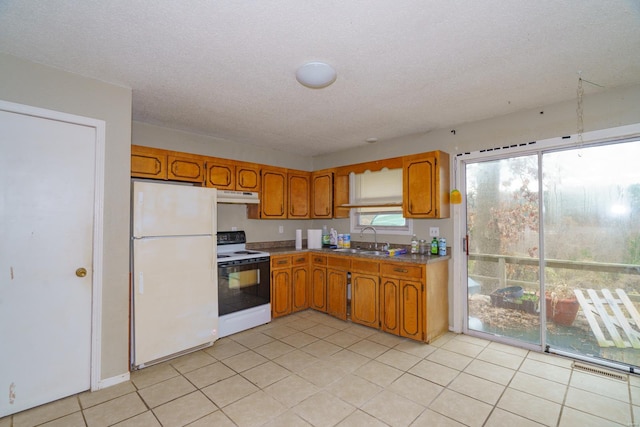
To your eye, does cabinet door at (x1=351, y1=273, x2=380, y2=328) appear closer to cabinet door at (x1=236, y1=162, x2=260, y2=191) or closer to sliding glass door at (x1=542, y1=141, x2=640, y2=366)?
sliding glass door at (x1=542, y1=141, x2=640, y2=366)

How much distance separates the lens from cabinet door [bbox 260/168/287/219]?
13.5 ft

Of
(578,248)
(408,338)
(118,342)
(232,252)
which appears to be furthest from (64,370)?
(578,248)

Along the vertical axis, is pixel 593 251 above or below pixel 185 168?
below

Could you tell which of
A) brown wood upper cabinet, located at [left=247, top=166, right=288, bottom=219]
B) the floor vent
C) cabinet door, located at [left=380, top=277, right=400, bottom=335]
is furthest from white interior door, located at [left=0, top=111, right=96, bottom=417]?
the floor vent

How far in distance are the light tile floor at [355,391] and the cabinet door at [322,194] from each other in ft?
6.80

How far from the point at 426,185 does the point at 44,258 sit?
3583 mm

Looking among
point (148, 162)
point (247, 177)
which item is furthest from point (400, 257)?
point (148, 162)

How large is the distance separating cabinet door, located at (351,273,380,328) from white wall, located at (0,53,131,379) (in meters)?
2.40

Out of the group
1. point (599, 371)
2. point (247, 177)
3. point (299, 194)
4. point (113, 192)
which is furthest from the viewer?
point (299, 194)

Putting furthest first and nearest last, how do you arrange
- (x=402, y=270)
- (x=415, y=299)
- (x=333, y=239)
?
(x=333, y=239)
(x=402, y=270)
(x=415, y=299)

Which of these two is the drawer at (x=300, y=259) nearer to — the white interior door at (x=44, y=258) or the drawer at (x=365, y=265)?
the drawer at (x=365, y=265)

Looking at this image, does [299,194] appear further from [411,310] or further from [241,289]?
[411,310]

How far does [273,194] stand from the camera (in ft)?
13.9

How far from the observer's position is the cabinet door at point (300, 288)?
13.2ft
